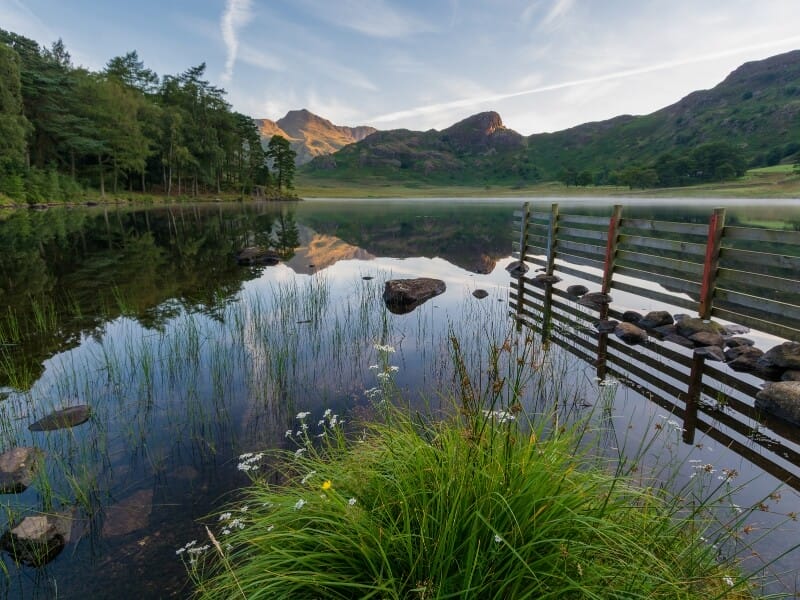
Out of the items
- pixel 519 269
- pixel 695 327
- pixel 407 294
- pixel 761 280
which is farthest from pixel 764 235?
pixel 519 269

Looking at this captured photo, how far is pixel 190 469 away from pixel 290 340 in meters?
4.32

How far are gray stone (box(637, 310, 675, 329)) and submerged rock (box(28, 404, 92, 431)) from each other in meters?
11.7

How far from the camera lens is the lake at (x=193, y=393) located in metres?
3.84

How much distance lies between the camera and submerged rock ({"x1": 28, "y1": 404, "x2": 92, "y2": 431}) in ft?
18.3

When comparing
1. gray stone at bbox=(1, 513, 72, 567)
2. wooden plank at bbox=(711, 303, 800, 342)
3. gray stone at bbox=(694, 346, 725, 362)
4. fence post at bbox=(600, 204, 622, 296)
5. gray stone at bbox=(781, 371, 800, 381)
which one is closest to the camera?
gray stone at bbox=(1, 513, 72, 567)

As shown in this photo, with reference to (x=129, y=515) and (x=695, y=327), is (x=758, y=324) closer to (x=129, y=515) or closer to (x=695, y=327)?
(x=695, y=327)

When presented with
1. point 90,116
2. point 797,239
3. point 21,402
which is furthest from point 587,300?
point 90,116

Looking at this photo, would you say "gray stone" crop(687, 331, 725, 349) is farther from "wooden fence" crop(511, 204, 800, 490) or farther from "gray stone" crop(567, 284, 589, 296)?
"gray stone" crop(567, 284, 589, 296)

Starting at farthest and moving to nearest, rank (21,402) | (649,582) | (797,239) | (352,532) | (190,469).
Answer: (797,239) < (21,402) < (190,469) < (352,532) < (649,582)

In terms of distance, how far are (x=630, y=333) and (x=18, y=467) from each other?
10946mm

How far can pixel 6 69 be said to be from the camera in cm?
5000

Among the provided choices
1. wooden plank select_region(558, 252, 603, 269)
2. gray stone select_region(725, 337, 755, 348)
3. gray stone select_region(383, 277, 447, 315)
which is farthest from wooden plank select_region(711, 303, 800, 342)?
gray stone select_region(383, 277, 447, 315)

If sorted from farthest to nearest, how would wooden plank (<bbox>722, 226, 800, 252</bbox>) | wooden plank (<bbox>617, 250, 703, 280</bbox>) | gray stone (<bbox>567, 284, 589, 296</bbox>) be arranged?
gray stone (<bbox>567, 284, 589, 296</bbox>) → wooden plank (<bbox>617, 250, 703, 280</bbox>) → wooden plank (<bbox>722, 226, 800, 252</bbox>)

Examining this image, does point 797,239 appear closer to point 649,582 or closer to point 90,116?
point 649,582
